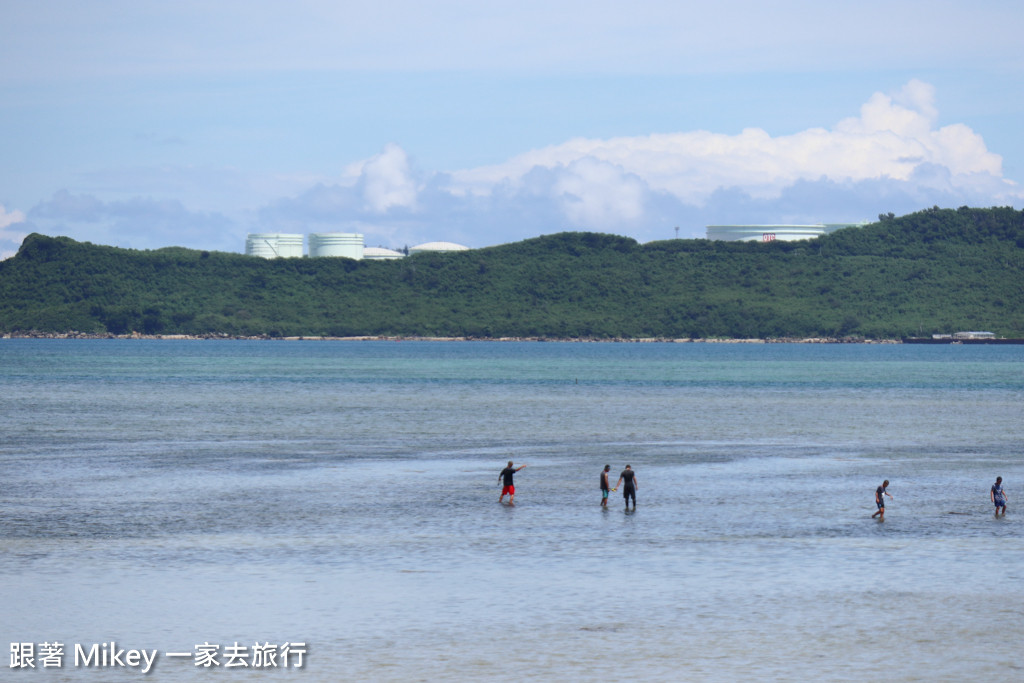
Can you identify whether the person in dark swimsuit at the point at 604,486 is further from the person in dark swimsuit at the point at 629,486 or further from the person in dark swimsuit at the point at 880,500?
the person in dark swimsuit at the point at 880,500

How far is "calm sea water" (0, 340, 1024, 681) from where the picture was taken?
24281 millimetres

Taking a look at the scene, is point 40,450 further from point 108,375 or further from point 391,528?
point 108,375

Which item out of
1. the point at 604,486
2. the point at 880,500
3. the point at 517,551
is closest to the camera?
the point at 517,551

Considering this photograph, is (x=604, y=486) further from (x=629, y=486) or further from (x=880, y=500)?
(x=880, y=500)

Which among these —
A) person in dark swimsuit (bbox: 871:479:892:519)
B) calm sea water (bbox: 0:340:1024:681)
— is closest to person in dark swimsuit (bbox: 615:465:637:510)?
calm sea water (bbox: 0:340:1024:681)

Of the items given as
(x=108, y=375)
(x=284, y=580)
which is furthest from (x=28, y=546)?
(x=108, y=375)

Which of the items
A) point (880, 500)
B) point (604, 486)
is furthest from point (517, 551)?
point (880, 500)

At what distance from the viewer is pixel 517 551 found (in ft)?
114

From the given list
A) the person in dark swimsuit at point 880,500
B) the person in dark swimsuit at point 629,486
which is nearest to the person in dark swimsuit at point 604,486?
the person in dark swimsuit at point 629,486

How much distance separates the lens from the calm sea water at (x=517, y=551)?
24.3m

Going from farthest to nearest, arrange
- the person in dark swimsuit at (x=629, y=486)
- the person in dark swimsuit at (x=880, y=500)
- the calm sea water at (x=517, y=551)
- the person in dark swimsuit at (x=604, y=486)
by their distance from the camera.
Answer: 1. the person in dark swimsuit at (x=604, y=486)
2. the person in dark swimsuit at (x=629, y=486)
3. the person in dark swimsuit at (x=880, y=500)
4. the calm sea water at (x=517, y=551)

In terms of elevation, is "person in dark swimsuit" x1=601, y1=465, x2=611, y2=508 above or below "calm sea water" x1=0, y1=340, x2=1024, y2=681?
above

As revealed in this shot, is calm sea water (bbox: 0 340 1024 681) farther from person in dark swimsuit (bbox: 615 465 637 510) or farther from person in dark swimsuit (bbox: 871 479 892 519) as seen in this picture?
person in dark swimsuit (bbox: 615 465 637 510)

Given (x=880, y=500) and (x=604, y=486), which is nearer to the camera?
(x=880, y=500)
